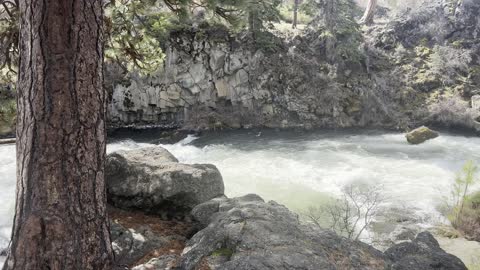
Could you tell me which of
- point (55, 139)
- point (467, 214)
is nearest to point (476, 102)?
point (467, 214)

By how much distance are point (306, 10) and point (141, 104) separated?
12828 millimetres

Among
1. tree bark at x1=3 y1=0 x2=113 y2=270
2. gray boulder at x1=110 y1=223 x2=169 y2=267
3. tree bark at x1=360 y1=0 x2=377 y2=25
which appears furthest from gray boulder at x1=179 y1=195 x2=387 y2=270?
tree bark at x1=360 y1=0 x2=377 y2=25

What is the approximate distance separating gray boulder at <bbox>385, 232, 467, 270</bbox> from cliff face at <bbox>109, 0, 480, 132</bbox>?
56.1ft

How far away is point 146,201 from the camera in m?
4.81

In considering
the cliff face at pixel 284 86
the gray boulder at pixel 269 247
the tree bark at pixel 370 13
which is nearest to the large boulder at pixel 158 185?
the gray boulder at pixel 269 247

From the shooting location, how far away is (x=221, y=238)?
3268 millimetres

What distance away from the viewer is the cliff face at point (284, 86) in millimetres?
20156

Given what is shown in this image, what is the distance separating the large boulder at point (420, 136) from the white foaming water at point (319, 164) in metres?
0.30

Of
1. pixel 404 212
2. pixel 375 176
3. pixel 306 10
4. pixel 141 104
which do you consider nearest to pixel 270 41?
pixel 306 10

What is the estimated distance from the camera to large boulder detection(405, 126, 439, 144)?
16.1m

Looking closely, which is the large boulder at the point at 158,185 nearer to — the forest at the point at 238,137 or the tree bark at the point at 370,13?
the forest at the point at 238,137

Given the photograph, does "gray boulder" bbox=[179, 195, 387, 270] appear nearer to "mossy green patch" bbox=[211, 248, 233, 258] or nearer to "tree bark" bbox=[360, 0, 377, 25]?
"mossy green patch" bbox=[211, 248, 233, 258]

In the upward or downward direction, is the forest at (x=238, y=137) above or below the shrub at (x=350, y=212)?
above

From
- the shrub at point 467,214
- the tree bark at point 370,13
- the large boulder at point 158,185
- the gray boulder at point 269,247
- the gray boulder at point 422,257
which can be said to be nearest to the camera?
the gray boulder at point 269,247
